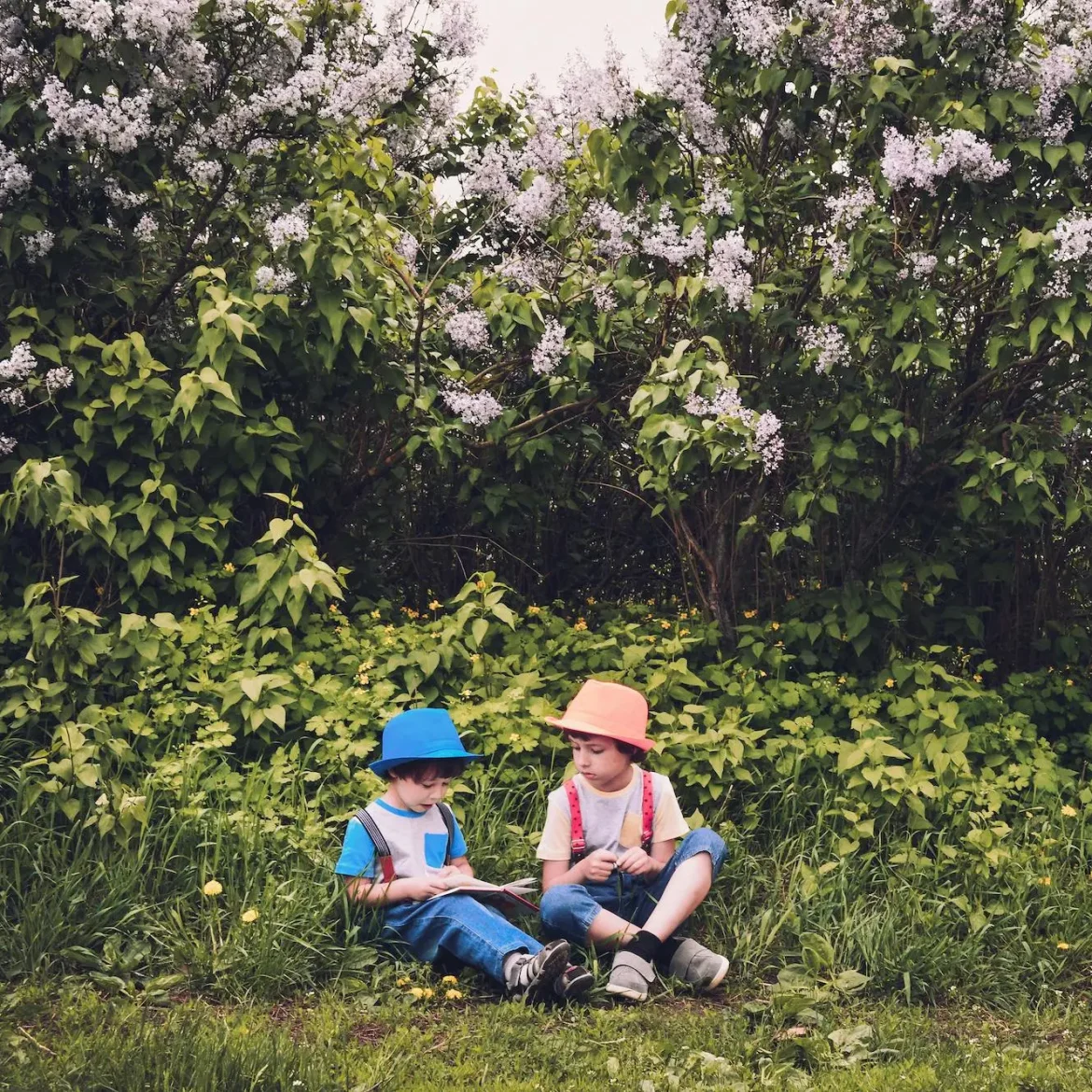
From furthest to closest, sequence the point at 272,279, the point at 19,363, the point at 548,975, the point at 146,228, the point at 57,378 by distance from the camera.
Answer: the point at 146,228
the point at 272,279
the point at 57,378
the point at 19,363
the point at 548,975

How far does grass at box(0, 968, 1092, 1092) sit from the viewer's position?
2.95 m

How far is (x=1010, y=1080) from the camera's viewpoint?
3.16 metres

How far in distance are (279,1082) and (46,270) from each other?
11.4ft

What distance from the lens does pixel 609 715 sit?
157 inches

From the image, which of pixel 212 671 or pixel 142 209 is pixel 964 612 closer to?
pixel 212 671

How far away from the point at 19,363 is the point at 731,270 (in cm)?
266

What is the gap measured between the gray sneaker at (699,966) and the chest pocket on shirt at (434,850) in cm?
75

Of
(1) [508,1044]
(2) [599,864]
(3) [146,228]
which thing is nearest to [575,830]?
(2) [599,864]

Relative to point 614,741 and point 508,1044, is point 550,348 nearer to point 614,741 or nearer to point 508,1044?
point 614,741

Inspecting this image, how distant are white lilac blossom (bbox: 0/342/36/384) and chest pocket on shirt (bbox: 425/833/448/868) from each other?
7.79ft

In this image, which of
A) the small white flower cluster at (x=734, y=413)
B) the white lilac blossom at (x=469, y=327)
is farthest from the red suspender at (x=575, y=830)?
the white lilac blossom at (x=469, y=327)

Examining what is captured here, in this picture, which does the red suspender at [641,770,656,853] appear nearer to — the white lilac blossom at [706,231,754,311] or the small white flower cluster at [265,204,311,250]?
the white lilac blossom at [706,231,754,311]

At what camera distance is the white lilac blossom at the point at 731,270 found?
4902 millimetres

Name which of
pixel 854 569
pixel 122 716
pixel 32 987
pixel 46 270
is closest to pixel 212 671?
pixel 122 716
